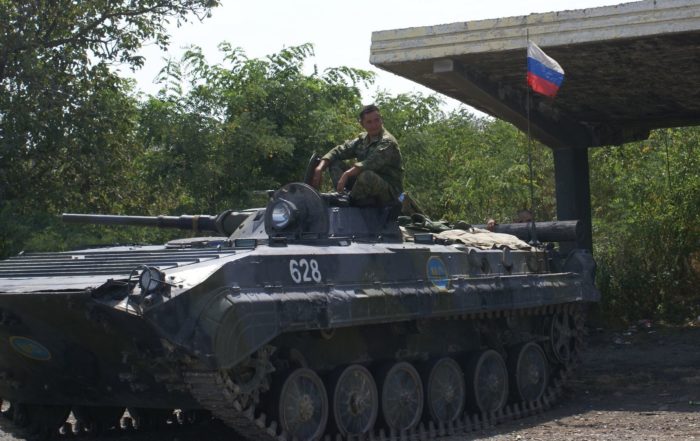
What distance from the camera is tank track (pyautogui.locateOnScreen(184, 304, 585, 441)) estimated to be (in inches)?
351

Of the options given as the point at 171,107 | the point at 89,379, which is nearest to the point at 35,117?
the point at 171,107

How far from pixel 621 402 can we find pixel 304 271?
499cm

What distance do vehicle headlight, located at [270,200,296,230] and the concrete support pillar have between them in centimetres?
958

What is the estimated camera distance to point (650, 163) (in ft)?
69.3

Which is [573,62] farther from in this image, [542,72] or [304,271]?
[304,271]

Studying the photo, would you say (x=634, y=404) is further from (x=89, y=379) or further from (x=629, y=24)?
(x=89, y=379)

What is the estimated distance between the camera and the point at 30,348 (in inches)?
392

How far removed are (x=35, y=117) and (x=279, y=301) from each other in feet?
31.5

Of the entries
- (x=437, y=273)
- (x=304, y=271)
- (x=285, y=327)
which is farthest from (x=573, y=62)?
(x=285, y=327)

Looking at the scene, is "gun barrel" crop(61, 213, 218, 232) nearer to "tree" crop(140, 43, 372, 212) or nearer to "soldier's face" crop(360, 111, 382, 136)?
"soldier's face" crop(360, 111, 382, 136)

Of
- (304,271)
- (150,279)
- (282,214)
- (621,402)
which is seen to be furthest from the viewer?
(621,402)

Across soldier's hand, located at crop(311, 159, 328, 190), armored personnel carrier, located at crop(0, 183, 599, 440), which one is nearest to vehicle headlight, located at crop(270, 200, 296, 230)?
armored personnel carrier, located at crop(0, 183, 599, 440)

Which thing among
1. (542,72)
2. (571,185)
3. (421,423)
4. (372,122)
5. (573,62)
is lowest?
(421,423)

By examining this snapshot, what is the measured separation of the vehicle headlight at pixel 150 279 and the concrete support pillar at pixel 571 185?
1168 cm
